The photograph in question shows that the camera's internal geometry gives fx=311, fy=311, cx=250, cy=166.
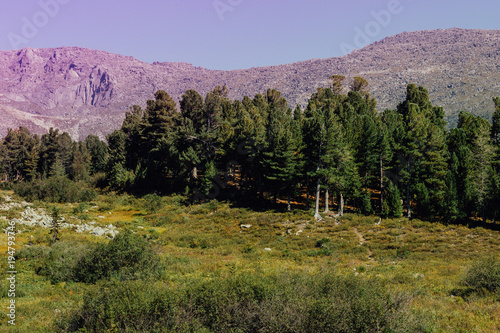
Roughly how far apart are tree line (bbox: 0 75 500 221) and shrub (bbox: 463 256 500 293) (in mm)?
23496

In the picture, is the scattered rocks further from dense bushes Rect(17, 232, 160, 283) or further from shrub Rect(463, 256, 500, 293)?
shrub Rect(463, 256, 500, 293)

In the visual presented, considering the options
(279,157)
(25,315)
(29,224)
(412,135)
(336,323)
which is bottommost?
(29,224)

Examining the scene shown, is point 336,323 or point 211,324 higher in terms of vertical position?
point 336,323

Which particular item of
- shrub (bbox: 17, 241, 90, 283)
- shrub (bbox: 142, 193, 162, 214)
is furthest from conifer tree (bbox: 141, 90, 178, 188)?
shrub (bbox: 17, 241, 90, 283)

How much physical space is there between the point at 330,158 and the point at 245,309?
30.7 meters

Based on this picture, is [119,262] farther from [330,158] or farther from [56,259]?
[330,158]

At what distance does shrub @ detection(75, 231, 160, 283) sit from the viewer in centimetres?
1520

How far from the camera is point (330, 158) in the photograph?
3775 centimetres

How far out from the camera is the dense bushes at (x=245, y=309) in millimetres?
8211

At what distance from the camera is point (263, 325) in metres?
8.55

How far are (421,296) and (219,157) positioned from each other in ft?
140

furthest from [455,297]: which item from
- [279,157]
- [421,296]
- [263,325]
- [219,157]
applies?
[219,157]

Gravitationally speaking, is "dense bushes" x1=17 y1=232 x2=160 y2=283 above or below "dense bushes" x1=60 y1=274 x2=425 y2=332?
below

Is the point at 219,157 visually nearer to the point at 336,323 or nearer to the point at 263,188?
the point at 263,188
